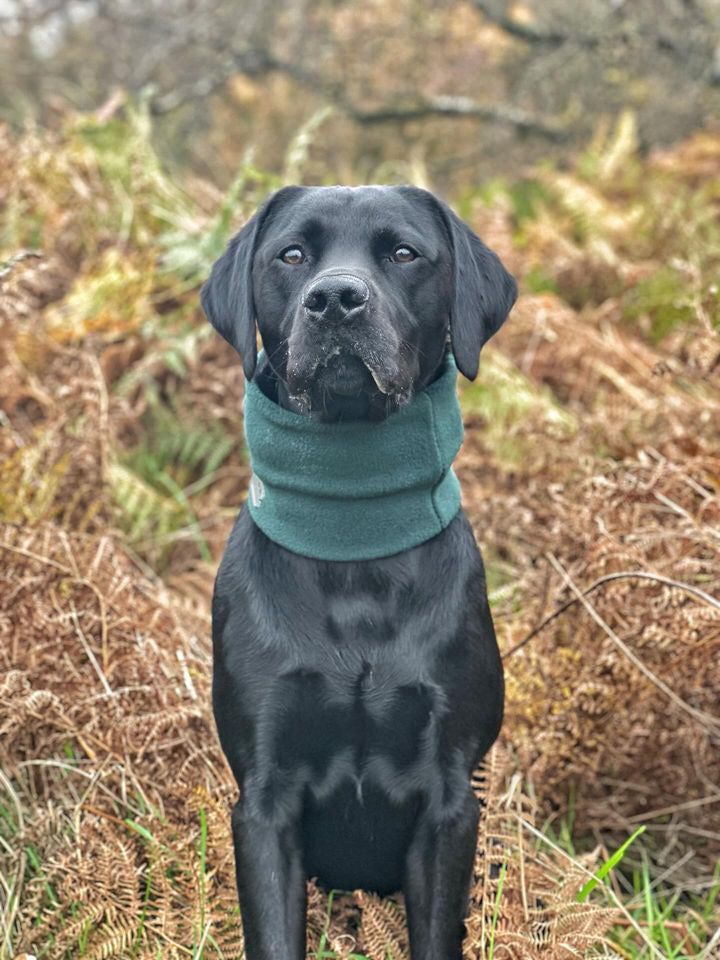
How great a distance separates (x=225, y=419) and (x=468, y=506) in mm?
1409

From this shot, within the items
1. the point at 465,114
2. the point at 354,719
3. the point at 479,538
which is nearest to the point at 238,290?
the point at 354,719

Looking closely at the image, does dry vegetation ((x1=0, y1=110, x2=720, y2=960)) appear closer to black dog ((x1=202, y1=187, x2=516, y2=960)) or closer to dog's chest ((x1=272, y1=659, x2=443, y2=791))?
black dog ((x1=202, y1=187, x2=516, y2=960))

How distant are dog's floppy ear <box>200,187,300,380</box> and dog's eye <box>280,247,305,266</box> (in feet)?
0.35

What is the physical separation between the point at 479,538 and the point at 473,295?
161 centimetres

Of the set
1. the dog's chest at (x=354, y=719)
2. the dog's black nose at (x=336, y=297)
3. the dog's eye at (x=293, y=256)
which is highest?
the dog's black nose at (x=336, y=297)

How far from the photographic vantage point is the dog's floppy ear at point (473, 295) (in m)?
2.62

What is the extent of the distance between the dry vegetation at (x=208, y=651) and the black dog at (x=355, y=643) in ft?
0.54

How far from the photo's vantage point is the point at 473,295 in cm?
269

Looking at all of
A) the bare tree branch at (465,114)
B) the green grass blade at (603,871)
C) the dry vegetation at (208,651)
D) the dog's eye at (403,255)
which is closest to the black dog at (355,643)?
the dog's eye at (403,255)

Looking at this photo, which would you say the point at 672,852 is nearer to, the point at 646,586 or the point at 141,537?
the point at 646,586

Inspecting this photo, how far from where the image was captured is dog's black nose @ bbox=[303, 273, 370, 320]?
235 cm

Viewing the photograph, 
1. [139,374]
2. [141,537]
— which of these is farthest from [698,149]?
[141,537]

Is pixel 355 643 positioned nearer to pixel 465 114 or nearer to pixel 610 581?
pixel 610 581

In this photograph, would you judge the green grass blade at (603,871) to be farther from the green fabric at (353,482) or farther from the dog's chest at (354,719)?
the green fabric at (353,482)
